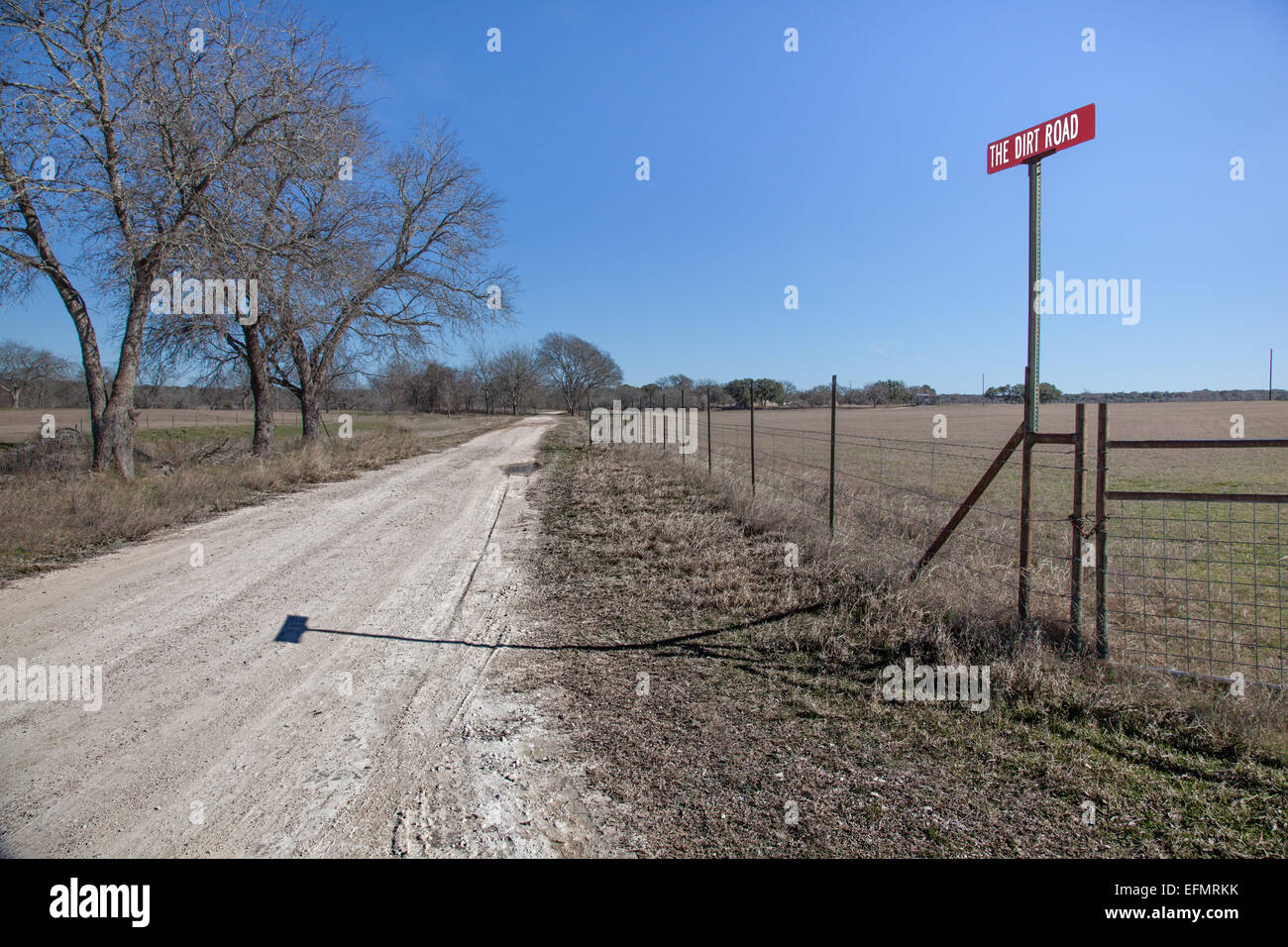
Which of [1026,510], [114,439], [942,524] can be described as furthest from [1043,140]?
[114,439]

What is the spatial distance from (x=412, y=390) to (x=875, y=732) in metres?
85.7

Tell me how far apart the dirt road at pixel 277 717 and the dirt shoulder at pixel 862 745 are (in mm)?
453

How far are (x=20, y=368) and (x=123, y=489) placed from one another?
92.8 m

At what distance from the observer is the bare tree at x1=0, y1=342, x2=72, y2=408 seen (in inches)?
2899

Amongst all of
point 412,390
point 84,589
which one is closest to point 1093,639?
point 84,589

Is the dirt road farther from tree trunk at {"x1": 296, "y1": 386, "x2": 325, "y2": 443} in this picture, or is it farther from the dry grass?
tree trunk at {"x1": 296, "y1": 386, "x2": 325, "y2": 443}

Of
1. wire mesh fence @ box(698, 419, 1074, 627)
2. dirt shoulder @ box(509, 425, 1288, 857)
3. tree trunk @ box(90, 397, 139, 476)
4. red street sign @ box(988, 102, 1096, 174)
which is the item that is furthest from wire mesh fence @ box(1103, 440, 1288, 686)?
tree trunk @ box(90, 397, 139, 476)

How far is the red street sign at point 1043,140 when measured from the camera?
4.47 meters

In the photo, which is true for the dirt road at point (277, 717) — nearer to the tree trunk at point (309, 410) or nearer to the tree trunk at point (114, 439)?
the tree trunk at point (114, 439)

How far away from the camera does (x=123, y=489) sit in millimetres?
9719

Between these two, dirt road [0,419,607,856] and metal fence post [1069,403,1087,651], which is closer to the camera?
dirt road [0,419,607,856]

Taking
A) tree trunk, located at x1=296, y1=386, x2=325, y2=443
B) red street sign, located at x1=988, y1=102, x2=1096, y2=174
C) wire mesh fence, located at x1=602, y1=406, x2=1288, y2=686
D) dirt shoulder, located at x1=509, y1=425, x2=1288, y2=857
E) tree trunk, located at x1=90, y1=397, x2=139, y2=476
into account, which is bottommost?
dirt shoulder, located at x1=509, y1=425, x2=1288, y2=857

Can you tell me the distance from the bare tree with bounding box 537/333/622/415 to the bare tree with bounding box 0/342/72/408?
58958 millimetres
